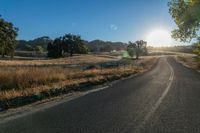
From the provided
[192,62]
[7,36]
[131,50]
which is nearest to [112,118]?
[7,36]

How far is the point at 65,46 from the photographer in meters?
104

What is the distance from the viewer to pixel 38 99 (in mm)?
11125

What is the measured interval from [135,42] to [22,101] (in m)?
108

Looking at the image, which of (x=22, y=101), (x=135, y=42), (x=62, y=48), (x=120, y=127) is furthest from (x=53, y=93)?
(x=135, y=42)

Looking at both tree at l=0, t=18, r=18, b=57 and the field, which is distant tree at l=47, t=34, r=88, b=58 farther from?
tree at l=0, t=18, r=18, b=57

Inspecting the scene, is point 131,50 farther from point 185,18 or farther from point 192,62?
point 185,18

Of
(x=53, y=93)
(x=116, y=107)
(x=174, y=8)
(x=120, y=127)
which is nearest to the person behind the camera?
(x=120, y=127)

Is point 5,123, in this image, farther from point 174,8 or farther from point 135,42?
point 135,42

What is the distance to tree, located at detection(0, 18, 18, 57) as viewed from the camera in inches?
1757

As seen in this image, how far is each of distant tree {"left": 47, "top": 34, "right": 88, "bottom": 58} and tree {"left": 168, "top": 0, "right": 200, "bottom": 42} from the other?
73398 millimetres

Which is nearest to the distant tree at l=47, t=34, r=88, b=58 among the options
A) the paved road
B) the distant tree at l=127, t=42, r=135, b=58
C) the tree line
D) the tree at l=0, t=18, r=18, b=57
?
the distant tree at l=127, t=42, r=135, b=58

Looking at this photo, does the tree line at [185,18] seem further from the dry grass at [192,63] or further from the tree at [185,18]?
the dry grass at [192,63]

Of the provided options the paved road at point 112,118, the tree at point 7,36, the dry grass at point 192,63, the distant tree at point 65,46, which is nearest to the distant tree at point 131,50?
the distant tree at point 65,46

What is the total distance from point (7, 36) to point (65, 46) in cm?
5795
